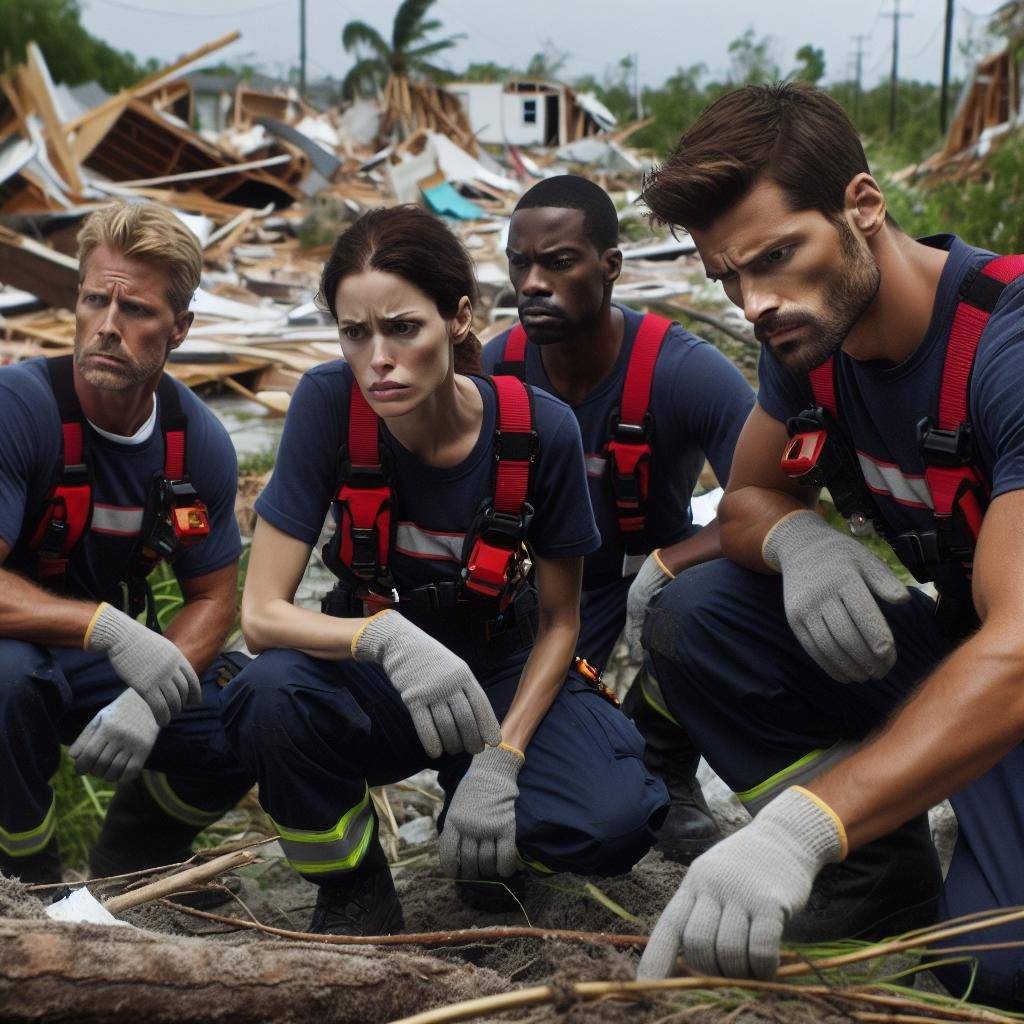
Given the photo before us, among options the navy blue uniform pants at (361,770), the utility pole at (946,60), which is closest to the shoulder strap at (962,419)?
the navy blue uniform pants at (361,770)

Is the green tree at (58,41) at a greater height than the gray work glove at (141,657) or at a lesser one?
greater

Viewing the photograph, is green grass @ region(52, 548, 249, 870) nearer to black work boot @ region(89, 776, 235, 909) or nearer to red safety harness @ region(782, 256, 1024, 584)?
black work boot @ region(89, 776, 235, 909)

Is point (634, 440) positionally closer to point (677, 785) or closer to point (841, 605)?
point (677, 785)

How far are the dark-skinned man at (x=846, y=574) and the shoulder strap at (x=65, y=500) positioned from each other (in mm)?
1516

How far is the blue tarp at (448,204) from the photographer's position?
1845cm

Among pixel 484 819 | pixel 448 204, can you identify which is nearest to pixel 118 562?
pixel 484 819

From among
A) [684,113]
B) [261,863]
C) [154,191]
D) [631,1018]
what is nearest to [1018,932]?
[631,1018]

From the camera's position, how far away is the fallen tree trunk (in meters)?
1.60

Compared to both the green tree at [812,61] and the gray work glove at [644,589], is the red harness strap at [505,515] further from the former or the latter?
the green tree at [812,61]

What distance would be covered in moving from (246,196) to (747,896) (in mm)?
18004

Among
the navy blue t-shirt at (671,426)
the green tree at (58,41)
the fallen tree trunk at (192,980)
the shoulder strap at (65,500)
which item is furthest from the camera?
the green tree at (58,41)

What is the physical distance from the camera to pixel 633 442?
12.1 feet

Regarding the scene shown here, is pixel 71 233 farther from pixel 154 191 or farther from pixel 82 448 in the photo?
pixel 82 448

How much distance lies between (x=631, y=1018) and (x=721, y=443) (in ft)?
7.29
